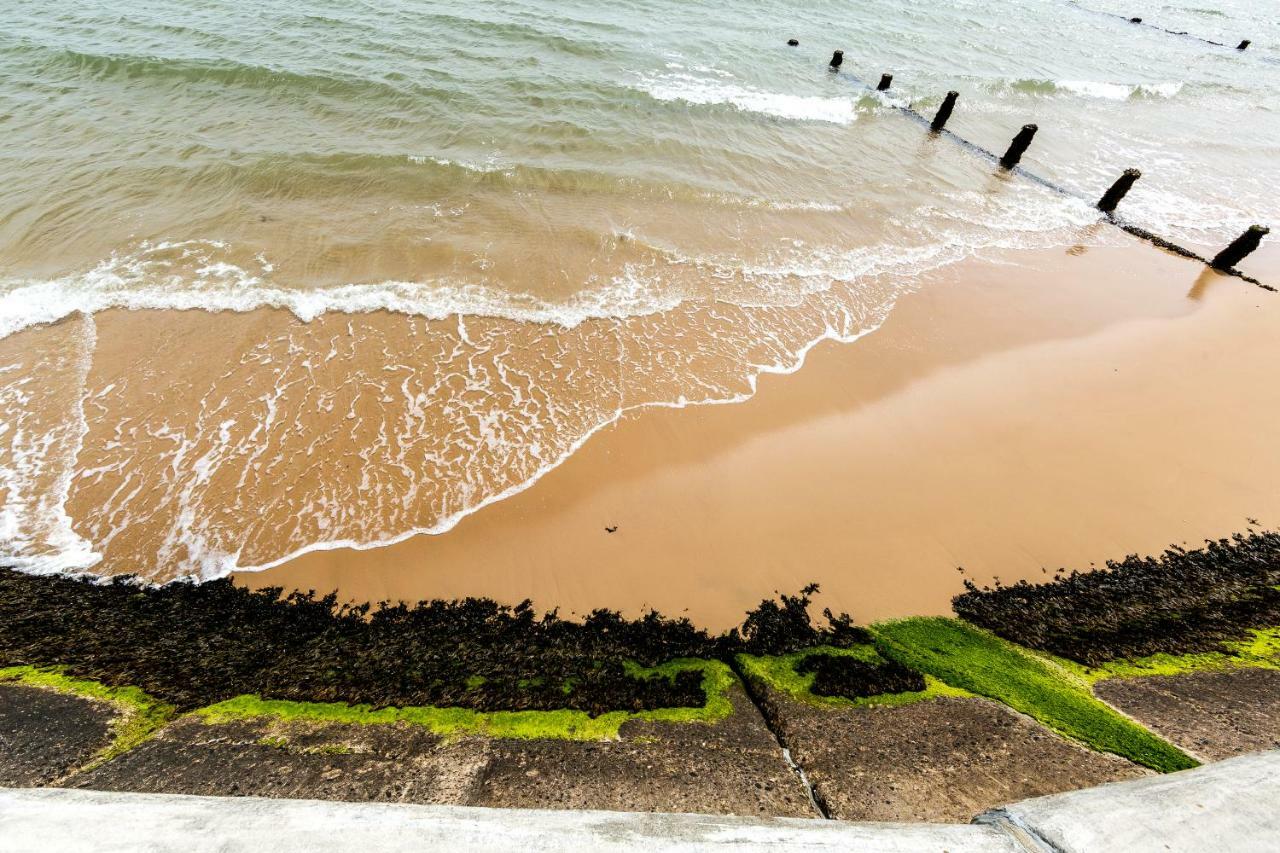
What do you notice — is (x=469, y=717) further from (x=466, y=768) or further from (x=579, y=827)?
(x=579, y=827)

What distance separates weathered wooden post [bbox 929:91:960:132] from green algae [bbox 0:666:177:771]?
75.7 feet

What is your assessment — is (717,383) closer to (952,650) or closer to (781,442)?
(781,442)

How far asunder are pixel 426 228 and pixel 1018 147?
1655 centimetres

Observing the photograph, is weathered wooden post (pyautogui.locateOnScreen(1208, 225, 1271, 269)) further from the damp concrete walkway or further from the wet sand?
the damp concrete walkway

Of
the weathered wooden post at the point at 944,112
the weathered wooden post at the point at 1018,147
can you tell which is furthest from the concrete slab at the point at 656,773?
the weathered wooden post at the point at 944,112

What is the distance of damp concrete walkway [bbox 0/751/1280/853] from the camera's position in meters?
A: 3.12

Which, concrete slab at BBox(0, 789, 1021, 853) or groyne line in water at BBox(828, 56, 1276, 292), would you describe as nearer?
concrete slab at BBox(0, 789, 1021, 853)

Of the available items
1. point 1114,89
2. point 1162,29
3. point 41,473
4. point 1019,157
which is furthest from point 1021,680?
point 1162,29

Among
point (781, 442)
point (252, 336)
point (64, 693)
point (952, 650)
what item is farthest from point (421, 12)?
point (952, 650)

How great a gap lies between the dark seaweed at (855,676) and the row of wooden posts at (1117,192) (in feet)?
44.6

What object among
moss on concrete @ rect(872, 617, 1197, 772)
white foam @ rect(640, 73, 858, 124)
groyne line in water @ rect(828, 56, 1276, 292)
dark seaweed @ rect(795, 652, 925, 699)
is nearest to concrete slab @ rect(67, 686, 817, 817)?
dark seaweed @ rect(795, 652, 925, 699)

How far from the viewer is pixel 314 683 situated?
4695 millimetres

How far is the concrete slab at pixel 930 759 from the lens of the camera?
153 inches

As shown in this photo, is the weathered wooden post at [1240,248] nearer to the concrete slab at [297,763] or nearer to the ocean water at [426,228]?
the ocean water at [426,228]
